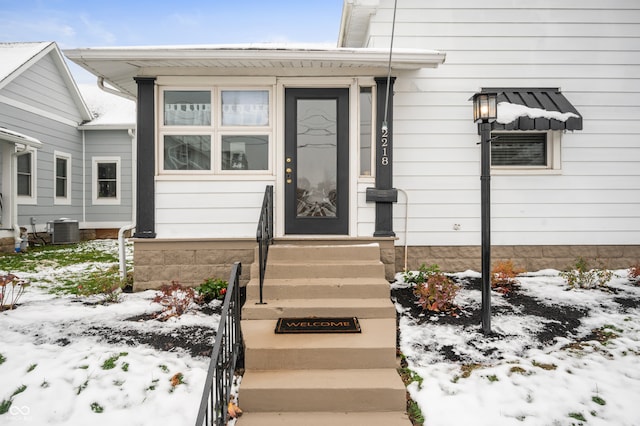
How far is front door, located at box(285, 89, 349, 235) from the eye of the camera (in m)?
5.30

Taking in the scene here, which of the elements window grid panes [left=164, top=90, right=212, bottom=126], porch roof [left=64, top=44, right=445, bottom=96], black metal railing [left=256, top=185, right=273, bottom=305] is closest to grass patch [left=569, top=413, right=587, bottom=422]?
black metal railing [left=256, top=185, right=273, bottom=305]

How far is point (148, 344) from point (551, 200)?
566 centimetres

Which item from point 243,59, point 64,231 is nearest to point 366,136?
point 243,59

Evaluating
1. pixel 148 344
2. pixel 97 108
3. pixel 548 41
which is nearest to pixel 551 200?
pixel 548 41

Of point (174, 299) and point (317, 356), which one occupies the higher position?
point (174, 299)

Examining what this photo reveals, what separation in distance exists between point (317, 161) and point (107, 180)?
369 inches

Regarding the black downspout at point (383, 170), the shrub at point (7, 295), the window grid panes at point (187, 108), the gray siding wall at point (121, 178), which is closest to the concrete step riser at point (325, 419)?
the black downspout at point (383, 170)

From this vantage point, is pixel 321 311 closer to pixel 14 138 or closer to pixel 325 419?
pixel 325 419

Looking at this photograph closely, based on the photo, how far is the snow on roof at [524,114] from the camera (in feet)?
17.3

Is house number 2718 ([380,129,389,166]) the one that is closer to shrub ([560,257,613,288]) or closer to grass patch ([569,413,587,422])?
shrub ([560,257,613,288])

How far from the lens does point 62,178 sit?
11.3 metres

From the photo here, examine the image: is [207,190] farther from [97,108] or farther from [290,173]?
[97,108]

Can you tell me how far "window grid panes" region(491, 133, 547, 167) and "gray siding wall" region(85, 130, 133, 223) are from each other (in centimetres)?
1044

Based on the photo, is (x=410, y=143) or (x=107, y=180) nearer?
(x=410, y=143)
